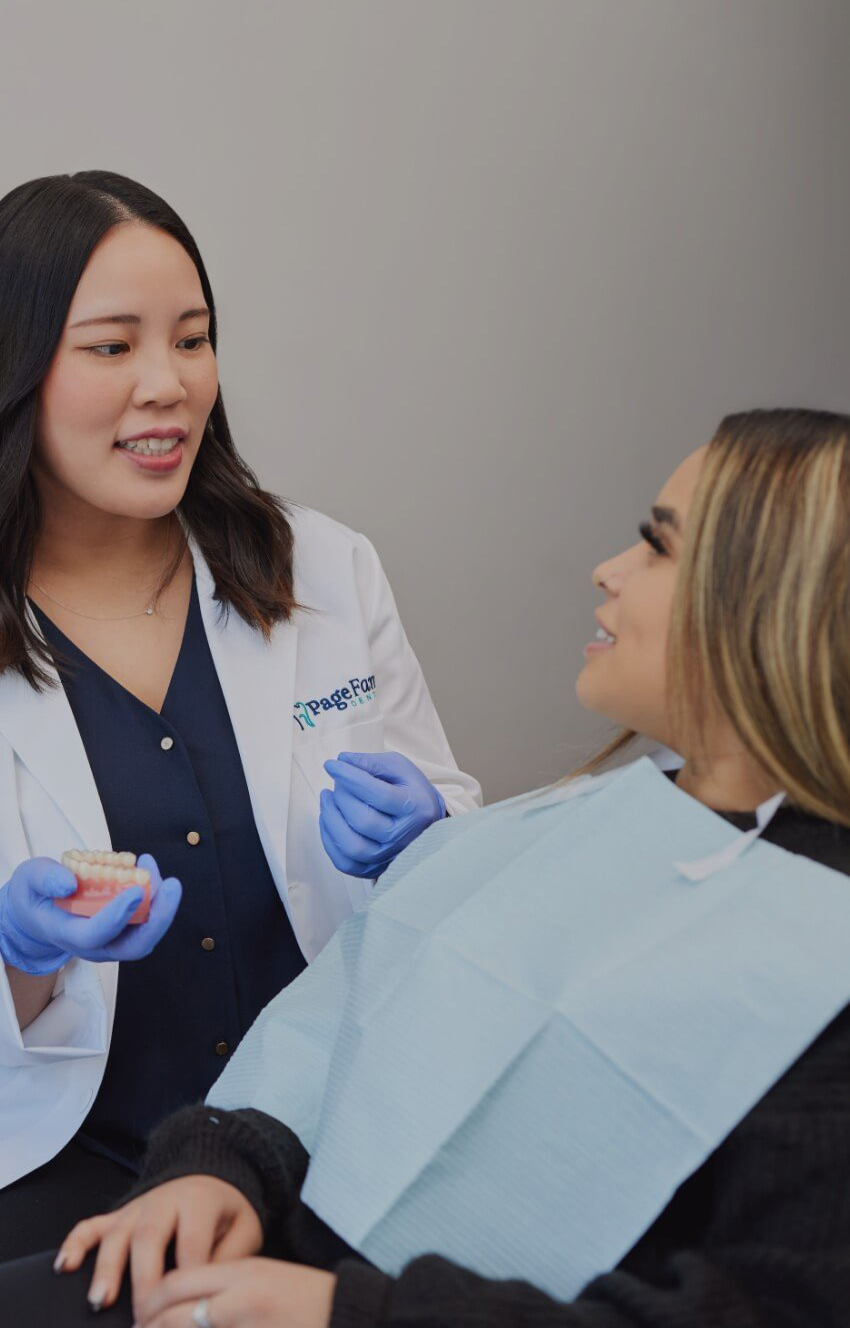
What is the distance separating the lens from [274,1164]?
1000 millimetres

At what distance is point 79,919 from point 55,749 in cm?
25

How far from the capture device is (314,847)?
149cm

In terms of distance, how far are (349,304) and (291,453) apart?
0.99ft

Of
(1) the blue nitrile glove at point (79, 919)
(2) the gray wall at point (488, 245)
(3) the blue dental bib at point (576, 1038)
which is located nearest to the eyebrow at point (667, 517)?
(3) the blue dental bib at point (576, 1038)

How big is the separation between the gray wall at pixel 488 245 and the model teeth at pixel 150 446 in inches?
33.4

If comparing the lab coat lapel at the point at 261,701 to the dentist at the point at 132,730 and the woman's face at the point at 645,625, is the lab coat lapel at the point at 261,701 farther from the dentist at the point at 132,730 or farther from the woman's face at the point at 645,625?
the woman's face at the point at 645,625

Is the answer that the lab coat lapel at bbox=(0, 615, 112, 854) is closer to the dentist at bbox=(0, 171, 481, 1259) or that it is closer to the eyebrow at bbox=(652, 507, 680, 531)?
the dentist at bbox=(0, 171, 481, 1259)

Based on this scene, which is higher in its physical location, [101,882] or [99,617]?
[99,617]

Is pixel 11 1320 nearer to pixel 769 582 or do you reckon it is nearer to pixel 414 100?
pixel 769 582

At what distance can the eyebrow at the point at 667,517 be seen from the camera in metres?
1.02

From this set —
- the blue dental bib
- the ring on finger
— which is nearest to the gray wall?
the blue dental bib

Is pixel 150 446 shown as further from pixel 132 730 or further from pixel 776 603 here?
pixel 776 603

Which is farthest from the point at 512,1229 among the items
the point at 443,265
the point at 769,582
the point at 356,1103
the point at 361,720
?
the point at 443,265

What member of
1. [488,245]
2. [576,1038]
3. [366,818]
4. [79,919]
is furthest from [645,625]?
[488,245]
